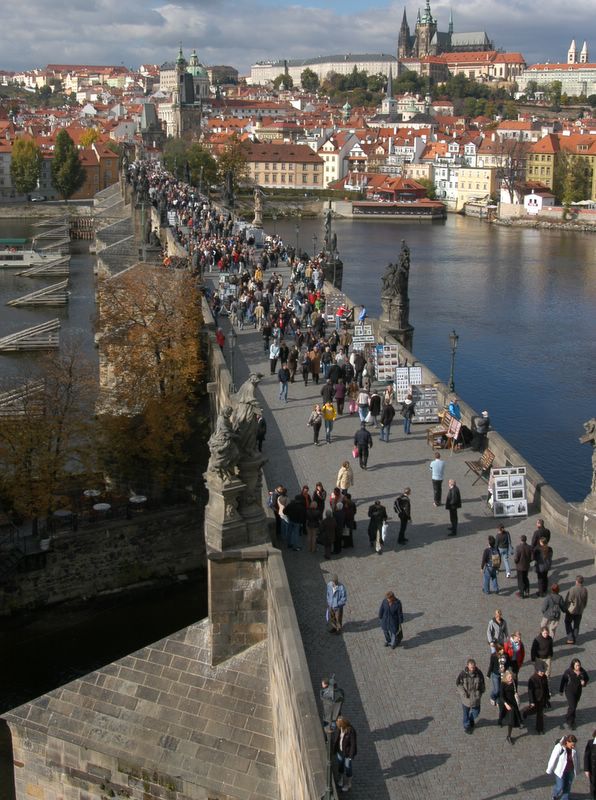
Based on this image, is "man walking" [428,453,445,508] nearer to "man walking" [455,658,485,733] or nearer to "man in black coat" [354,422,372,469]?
"man in black coat" [354,422,372,469]

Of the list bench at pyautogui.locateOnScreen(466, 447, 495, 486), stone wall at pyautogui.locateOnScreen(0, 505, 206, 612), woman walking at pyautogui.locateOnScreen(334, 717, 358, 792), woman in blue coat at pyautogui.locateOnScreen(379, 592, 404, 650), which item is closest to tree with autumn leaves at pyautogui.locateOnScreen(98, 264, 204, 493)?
stone wall at pyautogui.locateOnScreen(0, 505, 206, 612)

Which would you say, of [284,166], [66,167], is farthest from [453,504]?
[284,166]

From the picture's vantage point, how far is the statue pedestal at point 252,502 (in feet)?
35.7

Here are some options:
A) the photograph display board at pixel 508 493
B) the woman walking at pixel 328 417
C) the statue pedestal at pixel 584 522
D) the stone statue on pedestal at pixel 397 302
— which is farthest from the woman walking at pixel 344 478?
the stone statue on pedestal at pixel 397 302

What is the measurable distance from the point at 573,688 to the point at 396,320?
1631 centimetres

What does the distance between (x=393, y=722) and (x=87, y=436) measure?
14.9 meters

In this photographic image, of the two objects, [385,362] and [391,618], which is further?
[385,362]

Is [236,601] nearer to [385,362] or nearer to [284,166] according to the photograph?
[385,362]

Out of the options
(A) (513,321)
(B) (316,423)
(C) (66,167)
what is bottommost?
(A) (513,321)

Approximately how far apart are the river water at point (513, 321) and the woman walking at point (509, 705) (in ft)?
54.5

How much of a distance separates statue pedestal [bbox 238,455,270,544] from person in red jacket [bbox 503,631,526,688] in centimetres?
301

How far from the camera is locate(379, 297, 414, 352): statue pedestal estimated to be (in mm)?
A: 24016

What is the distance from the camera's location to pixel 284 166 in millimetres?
112875

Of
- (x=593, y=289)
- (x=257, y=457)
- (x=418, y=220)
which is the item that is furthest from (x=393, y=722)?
(x=418, y=220)
